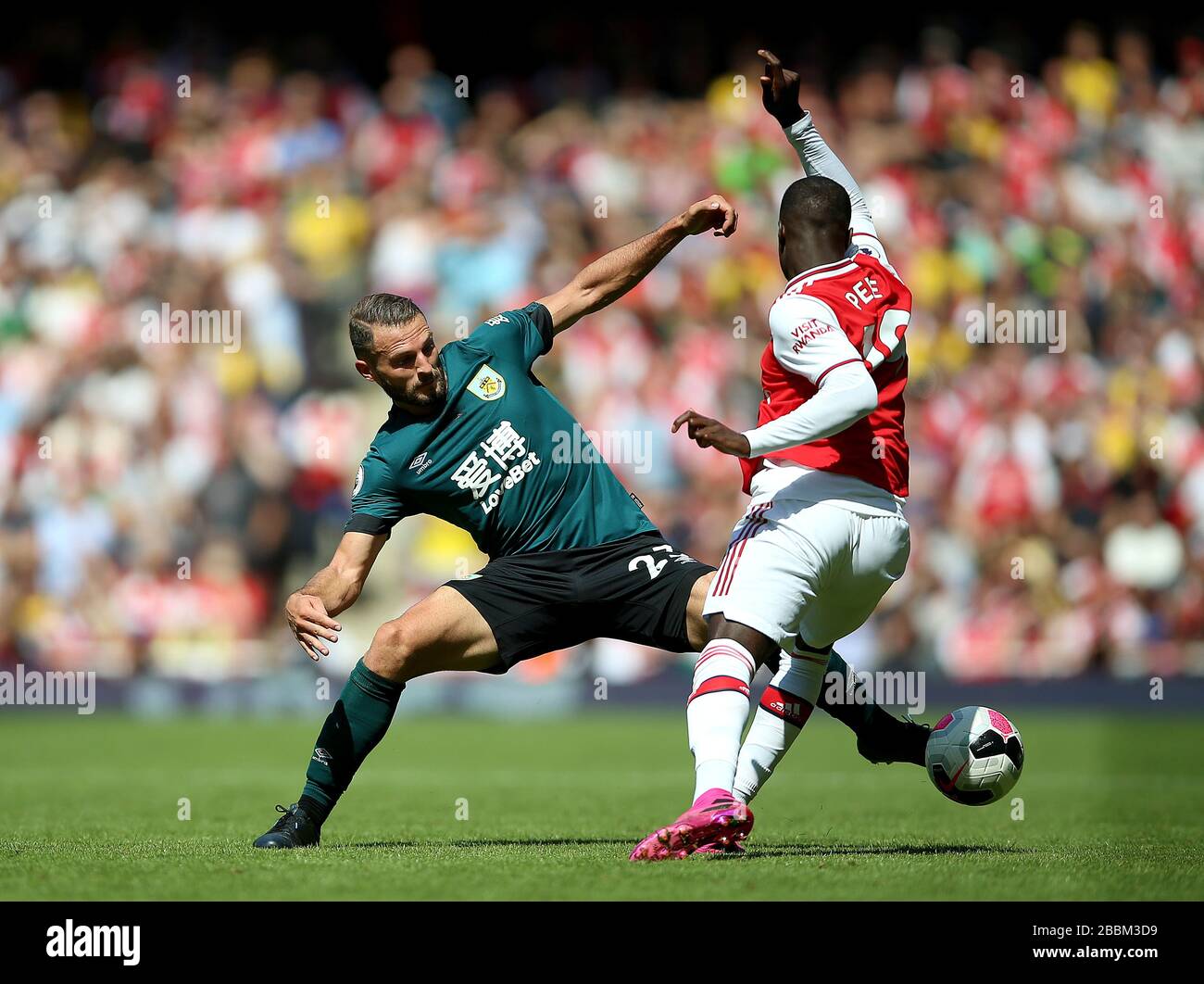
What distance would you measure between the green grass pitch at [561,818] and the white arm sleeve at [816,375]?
4.84 ft

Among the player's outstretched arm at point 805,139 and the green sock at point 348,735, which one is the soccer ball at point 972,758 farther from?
the green sock at point 348,735

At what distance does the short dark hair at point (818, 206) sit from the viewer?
621 centimetres

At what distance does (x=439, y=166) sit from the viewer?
17781 millimetres

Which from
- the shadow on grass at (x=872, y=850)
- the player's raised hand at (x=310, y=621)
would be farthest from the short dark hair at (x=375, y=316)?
the shadow on grass at (x=872, y=850)

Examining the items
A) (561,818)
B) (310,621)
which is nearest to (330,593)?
(310,621)

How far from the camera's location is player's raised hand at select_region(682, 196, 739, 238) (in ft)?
22.5

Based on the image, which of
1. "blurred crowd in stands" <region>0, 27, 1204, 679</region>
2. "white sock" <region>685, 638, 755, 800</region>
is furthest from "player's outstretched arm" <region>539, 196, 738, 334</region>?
"blurred crowd in stands" <region>0, 27, 1204, 679</region>

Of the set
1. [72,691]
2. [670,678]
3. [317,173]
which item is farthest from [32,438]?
[670,678]

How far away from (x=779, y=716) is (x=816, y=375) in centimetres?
146

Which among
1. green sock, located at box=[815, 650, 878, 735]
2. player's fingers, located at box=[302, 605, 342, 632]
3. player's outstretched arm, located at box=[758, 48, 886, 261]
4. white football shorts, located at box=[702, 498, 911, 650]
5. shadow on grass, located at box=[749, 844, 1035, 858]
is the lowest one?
shadow on grass, located at box=[749, 844, 1035, 858]

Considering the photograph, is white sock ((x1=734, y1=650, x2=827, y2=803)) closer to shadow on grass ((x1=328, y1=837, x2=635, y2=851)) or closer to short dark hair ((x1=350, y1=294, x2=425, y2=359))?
shadow on grass ((x1=328, y1=837, x2=635, y2=851))

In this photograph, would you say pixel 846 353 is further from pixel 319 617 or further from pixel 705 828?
pixel 319 617

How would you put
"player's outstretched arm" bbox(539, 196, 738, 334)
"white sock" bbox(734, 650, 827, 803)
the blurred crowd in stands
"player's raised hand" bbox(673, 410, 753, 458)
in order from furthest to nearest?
the blurred crowd in stands → "player's outstretched arm" bbox(539, 196, 738, 334) → "white sock" bbox(734, 650, 827, 803) → "player's raised hand" bbox(673, 410, 753, 458)

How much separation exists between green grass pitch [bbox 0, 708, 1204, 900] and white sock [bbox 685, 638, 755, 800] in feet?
1.06
